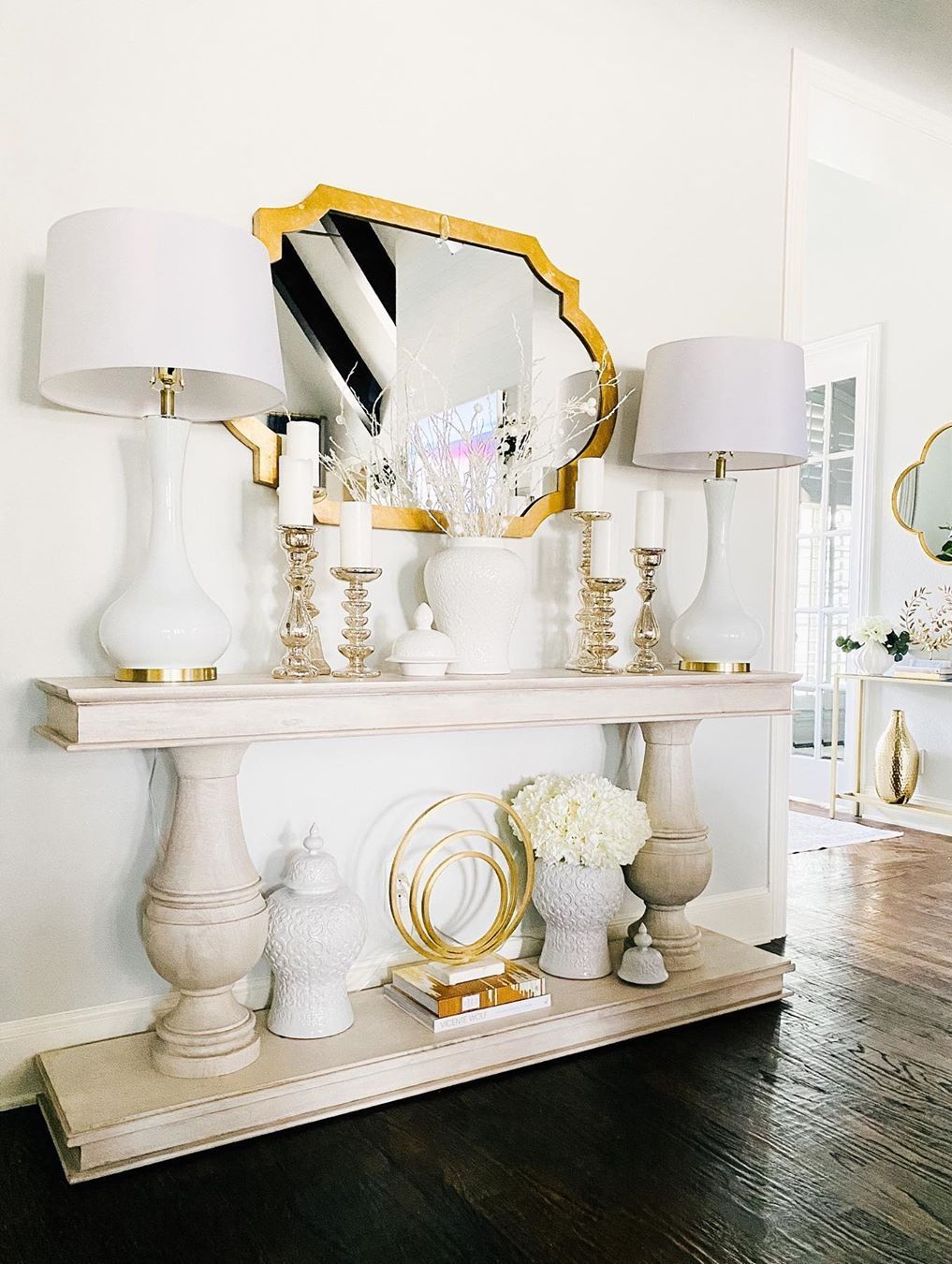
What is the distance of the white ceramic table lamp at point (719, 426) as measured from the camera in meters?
2.38

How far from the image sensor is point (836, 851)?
4.11m

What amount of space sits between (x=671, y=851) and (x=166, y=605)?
1.29 metres

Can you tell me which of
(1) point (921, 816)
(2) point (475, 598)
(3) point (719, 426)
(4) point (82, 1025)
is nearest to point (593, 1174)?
(4) point (82, 1025)

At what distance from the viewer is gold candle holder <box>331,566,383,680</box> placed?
2.03m

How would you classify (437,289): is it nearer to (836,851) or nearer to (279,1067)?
(279,1067)

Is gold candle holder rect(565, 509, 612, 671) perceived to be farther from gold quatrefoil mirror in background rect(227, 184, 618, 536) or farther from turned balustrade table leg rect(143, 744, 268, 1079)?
turned balustrade table leg rect(143, 744, 268, 1079)

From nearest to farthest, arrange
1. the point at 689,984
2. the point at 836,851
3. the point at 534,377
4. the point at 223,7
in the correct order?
1. the point at 223,7
2. the point at 689,984
3. the point at 534,377
4. the point at 836,851

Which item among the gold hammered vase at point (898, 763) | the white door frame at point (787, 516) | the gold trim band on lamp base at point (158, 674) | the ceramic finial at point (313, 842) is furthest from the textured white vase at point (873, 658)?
the gold trim band on lamp base at point (158, 674)

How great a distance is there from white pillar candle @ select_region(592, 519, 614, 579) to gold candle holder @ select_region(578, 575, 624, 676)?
2 centimetres

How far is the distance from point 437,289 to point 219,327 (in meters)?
0.78

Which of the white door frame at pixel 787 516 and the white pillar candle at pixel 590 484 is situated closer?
the white pillar candle at pixel 590 484

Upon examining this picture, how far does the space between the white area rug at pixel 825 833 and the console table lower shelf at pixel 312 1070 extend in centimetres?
201

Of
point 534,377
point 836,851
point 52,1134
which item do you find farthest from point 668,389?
point 836,851

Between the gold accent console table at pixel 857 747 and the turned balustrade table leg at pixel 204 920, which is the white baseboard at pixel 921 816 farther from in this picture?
the turned balustrade table leg at pixel 204 920
